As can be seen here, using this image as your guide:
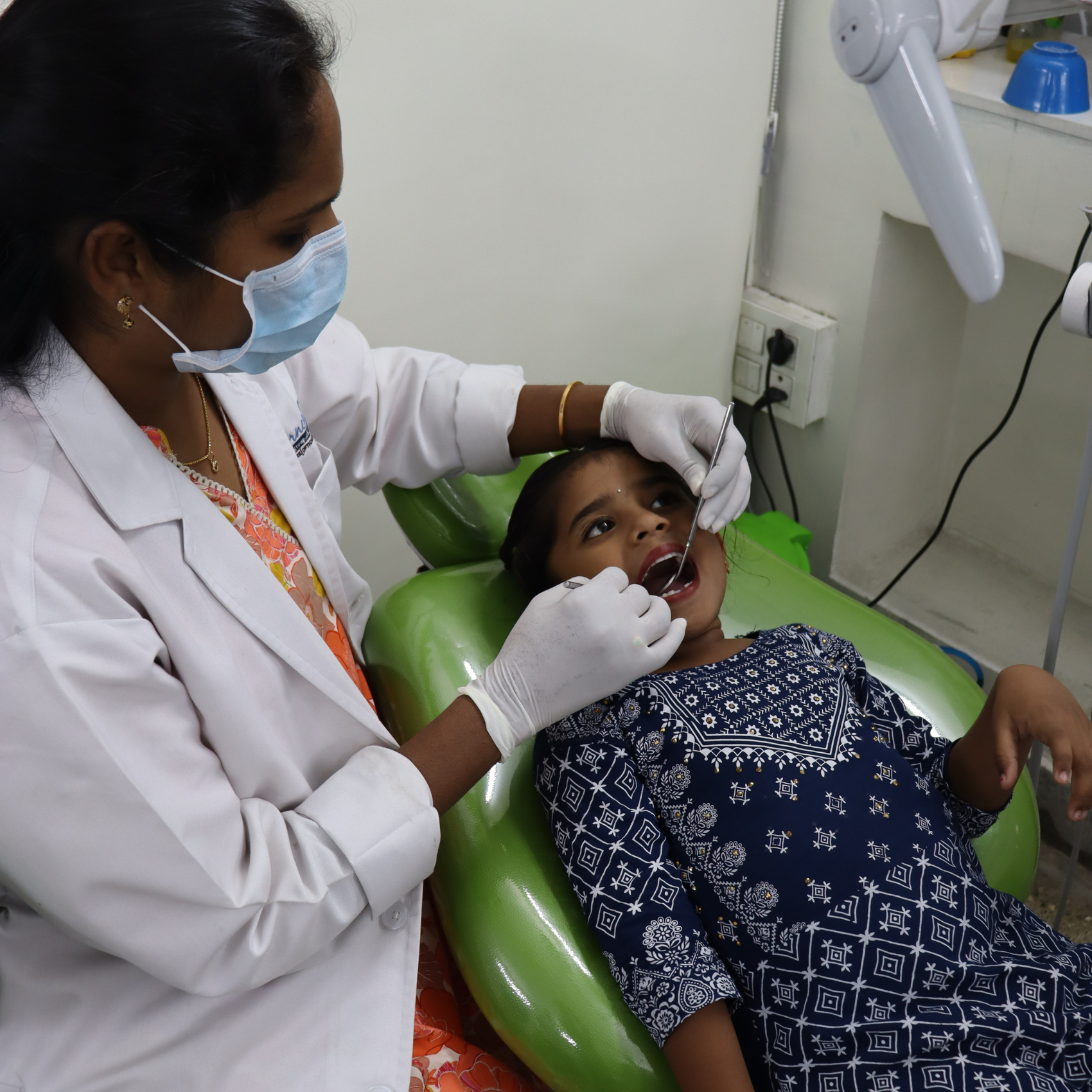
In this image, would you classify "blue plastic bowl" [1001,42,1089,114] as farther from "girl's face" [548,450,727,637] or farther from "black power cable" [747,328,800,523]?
"girl's face" [548,450,727,637]

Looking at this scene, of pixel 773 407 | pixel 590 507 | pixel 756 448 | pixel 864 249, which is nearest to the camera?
pixel 590 507

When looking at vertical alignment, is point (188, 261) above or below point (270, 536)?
above

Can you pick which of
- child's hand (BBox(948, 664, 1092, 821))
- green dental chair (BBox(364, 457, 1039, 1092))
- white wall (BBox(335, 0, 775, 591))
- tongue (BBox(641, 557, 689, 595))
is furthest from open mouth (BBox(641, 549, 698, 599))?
white wall (BBox(335, 0, 775, 591))

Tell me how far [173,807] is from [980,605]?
1821mm

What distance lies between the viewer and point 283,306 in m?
0.99

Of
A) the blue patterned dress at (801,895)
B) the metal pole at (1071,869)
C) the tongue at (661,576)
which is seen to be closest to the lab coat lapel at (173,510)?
the blue patterned dress at (801,895)

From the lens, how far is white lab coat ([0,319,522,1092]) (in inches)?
34.7

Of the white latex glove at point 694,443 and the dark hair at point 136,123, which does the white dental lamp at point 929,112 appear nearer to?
the white latex glove at point 694,443

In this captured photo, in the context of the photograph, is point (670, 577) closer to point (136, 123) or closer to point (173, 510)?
point (173, 510)

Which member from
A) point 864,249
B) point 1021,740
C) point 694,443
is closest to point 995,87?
point 864,249

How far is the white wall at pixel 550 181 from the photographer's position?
5.71ft

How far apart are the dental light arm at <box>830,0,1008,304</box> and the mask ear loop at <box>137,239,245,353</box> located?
630 mm

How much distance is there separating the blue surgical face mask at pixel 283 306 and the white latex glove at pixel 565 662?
391mm

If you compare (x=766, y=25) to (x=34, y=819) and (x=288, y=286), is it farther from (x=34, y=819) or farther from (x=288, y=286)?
(x=34, y=819)
